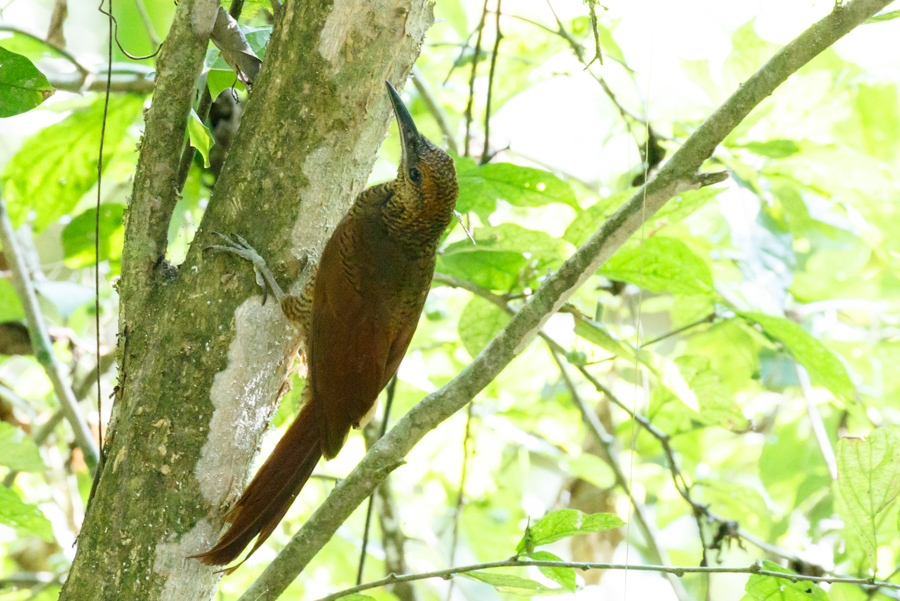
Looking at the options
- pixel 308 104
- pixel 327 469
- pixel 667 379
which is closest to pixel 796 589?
pixel 667 379

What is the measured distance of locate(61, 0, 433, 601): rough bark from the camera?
1.17 metres

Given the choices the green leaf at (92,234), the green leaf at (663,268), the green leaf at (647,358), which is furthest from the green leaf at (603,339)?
the green leaf at (92,234)

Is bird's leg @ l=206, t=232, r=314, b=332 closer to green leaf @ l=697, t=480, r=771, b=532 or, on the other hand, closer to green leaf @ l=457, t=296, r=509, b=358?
green leaf @ l=457, t=296, r=509, b=358

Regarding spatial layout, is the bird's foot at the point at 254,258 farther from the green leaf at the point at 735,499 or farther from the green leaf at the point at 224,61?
the green leaf at the point at 735,499

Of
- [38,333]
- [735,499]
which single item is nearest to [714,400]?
[735,499]

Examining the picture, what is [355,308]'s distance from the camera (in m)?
1.73

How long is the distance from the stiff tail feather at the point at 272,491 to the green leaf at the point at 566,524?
17.6 inches

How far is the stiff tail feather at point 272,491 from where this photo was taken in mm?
1190

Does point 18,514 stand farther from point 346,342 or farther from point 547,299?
point 547,299

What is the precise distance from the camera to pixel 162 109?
129cm

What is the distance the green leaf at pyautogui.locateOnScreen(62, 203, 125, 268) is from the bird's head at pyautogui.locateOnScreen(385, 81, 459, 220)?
0.85 metres

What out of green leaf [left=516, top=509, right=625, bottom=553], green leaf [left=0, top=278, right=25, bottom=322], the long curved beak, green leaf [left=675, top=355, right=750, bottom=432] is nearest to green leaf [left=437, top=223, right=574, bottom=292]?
the long curved beak

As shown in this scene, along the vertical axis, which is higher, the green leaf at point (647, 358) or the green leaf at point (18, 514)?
the green leaf at point (647, 358)

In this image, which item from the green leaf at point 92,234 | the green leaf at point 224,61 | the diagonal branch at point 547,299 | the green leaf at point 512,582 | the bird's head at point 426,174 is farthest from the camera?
the green leaf at point 92,234
